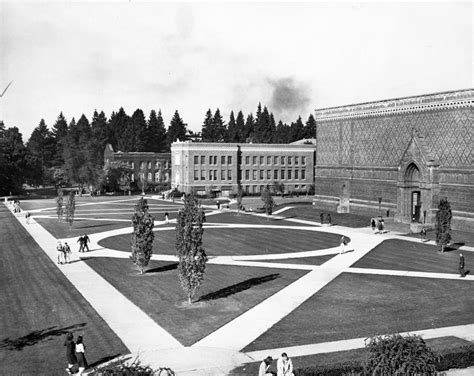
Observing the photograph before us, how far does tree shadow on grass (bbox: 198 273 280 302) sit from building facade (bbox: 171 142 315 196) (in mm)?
65350

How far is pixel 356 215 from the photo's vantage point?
61781mm

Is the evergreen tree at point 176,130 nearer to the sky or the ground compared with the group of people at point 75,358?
nearer to the sky

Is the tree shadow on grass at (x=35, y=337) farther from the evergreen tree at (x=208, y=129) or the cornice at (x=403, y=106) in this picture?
the evergreen tree at (x=208, y=129)

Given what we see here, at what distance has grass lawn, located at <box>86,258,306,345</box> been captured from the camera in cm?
2167

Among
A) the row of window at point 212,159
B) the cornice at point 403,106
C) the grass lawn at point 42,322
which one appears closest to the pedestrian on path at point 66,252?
the grass lawn at point 42,322

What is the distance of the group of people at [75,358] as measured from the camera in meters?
16.4

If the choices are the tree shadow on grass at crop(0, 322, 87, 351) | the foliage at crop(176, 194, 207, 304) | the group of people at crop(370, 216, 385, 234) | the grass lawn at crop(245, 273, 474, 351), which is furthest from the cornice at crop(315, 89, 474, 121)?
the tree shadow on grass at crop(0, 322, 87, 351)

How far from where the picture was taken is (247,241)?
43.4 metres

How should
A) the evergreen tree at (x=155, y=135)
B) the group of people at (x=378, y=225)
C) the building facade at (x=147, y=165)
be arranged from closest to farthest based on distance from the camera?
the group of people at (x=378, y=225)
the building facade at (x=147, y=165)
the evergreen tree at (x=155, y=135)

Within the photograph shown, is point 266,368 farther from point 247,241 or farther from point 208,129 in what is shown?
point 208,129

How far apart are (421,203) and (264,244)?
19.0 m

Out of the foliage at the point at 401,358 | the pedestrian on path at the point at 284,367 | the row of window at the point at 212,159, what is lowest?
the pedestrian on path at the point at 284,367

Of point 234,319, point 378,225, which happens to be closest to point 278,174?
point 378,225

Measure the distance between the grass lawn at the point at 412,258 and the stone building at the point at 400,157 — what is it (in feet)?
32.2
